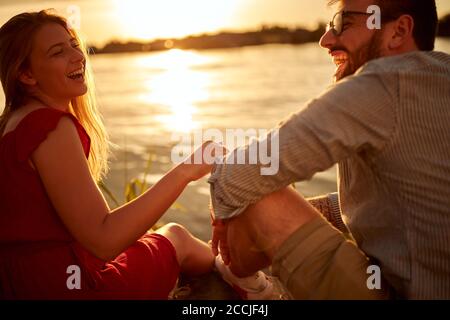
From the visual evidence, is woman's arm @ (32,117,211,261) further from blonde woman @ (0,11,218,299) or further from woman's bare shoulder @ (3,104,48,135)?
woman's bare shoulder @ (3,104,48,135)

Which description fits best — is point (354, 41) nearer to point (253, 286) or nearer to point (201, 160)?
point (201, 160)

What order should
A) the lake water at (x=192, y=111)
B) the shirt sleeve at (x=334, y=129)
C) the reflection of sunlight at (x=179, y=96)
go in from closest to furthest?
1. the shirt sleeve at (x=334, y=129)
2. the lake water at (x=192, y=111)
3. the reflection of sunlight at (x=179, y=96)

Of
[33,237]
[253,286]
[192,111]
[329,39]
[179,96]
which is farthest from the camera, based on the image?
[179,96]

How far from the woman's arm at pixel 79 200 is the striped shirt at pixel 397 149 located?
51 centimetres

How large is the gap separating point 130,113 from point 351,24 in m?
10.9

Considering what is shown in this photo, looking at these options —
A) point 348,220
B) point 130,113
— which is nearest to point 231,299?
point 348,220

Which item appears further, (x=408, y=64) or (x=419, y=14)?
(x=419, y=14)

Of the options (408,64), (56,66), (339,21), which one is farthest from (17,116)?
(408,64)

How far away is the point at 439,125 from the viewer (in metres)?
A: 2.04

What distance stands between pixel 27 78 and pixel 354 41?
4.34 ft

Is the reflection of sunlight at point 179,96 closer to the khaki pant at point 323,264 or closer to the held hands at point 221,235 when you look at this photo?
the held hands at point 221,235

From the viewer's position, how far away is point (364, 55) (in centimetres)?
244

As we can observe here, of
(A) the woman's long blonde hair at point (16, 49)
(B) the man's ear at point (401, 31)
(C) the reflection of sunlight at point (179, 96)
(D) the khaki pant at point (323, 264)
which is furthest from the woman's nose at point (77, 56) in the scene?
(C) the reflection of sunlight at point (179, 96)

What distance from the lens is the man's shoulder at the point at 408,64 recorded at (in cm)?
202
